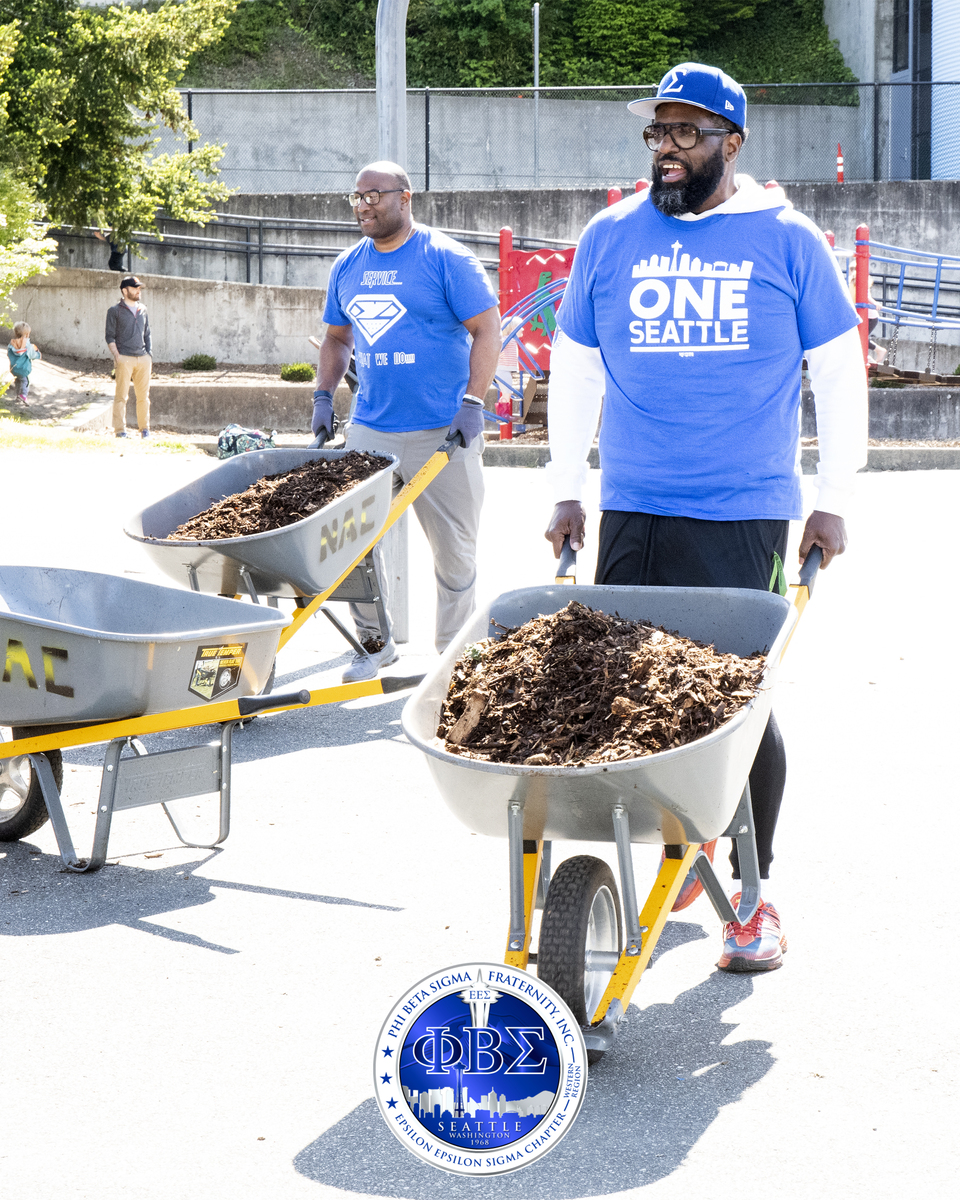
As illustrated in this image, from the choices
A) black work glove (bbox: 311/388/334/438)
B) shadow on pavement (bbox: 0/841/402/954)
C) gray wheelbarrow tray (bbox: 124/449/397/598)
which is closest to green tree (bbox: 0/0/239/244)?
black work glove (bbox: 311/388/334/438)

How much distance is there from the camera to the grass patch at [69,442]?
14.0 metres

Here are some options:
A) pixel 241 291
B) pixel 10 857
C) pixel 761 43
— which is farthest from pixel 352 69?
pixel 10 857

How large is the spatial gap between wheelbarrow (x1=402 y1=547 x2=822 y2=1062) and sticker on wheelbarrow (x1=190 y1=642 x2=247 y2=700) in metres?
1.18

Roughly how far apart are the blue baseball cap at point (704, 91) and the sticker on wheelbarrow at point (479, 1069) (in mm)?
1997

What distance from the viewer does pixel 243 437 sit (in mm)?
9930

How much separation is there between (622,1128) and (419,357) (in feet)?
12.9

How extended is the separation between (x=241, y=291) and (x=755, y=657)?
20527 mm

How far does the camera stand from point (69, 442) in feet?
47.6

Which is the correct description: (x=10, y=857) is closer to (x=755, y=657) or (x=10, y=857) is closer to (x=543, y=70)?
(x=755, y=657)

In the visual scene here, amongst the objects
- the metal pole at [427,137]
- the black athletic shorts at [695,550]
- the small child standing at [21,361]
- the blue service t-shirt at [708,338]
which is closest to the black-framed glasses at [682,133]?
the blue service t-shirt at [708,338]

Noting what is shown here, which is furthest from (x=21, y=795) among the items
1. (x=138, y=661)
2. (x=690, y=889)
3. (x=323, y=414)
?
(x=323, y=414)

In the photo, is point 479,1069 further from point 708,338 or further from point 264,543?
point 264,543

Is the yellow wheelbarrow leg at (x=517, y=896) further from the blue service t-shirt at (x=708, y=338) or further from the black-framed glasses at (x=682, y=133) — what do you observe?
the black-framed glasses at (x=682, y=133)

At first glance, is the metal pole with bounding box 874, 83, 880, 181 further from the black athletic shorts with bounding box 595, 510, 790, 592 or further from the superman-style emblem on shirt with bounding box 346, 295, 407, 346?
the black athletic shorts with bounding box 595, 510, 790, 592
